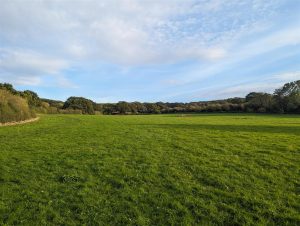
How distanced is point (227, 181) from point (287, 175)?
9.11ft

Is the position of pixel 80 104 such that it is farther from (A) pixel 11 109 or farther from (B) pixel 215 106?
(A) pixel 11 109

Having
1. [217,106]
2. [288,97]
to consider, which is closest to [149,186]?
[288,97]

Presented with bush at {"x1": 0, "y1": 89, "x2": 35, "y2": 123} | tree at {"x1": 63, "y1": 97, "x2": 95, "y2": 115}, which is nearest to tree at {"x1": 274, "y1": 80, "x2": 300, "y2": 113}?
tree at {"x1": 63, "y1": 97, "x2": 95, "y2": 115}

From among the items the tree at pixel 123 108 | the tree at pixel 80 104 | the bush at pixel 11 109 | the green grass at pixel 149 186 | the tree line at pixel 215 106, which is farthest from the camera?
the tree at pixel 123 108

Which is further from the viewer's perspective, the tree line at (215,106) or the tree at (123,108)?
the tree at (123,108)

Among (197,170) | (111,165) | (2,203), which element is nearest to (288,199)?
(197,170)

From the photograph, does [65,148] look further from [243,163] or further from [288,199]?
[288,199]

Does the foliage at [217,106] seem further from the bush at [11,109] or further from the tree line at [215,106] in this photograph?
the bush at [11,109]

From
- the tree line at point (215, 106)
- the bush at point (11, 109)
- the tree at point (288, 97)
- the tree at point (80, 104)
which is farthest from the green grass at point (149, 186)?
the tree at point (80, 104)

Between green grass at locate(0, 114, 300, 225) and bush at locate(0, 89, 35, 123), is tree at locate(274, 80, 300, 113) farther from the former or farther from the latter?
green grass at locate(0, 114, 300, 225)

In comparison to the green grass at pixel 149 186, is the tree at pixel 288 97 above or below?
above

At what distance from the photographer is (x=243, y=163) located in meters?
13.4

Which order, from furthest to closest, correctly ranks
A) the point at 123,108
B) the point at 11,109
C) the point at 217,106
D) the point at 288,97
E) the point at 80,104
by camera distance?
the point at 123,108 → the point at 217,106 → the point at 80,104 → the point at 288,97 → the point at 11,109

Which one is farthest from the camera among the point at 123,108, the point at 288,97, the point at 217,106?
the point at 123,108
